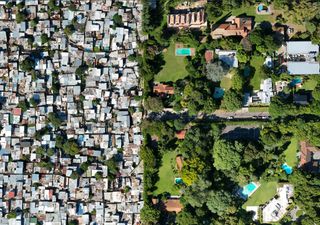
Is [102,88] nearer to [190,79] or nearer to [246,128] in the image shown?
[190,79]

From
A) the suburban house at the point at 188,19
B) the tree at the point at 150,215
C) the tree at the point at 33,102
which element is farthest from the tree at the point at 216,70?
the tree at the point at 33,102

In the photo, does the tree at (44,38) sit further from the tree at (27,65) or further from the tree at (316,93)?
the tree at (316,93)

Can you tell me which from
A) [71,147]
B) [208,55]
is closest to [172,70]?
[208,55]

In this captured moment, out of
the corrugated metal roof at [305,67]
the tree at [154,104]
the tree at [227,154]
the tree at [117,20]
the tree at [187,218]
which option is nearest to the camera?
the tree at [227,154]

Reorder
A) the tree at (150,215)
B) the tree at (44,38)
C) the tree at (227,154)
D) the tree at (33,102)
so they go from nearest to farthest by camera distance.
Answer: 1. the tree at (227,154)
2. the tree at (150,215)
3. the tree at (33,102)
4. the tree at (44,38)

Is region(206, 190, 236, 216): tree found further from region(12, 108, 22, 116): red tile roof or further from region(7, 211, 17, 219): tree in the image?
region(12, 108, 22, 116): red tile roof
